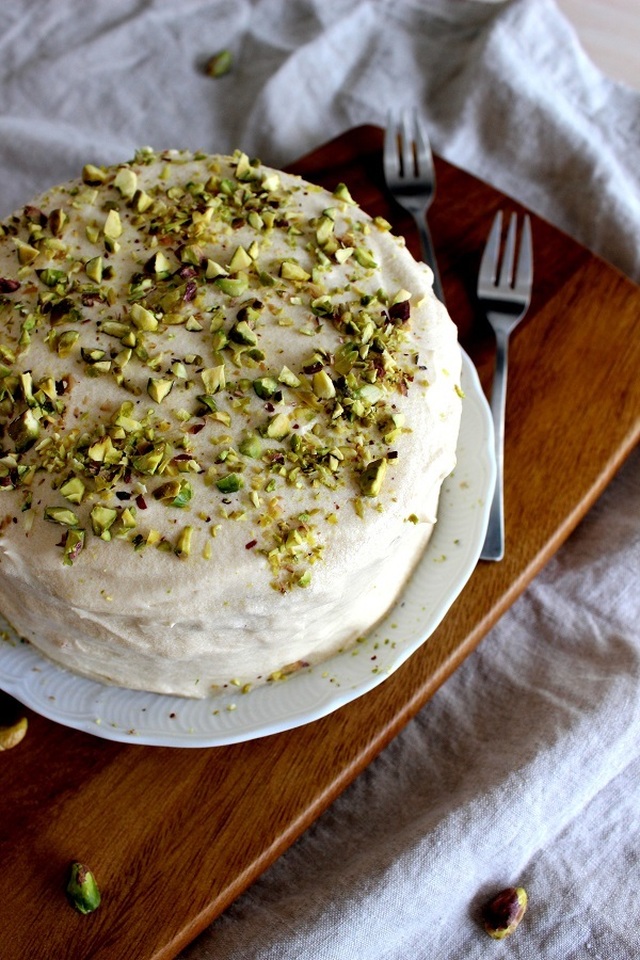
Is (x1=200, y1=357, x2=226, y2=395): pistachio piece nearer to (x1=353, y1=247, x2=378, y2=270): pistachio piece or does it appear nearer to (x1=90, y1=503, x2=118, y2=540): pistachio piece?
(x1=90, y1=503, x2=118, y2=540): pistachio piece

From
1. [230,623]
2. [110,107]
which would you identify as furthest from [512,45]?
[230,623]

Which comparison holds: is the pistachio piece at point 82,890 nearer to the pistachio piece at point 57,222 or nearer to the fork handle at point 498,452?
the fork handle at point 498,452

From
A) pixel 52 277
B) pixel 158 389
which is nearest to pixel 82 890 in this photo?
pixel 158 389

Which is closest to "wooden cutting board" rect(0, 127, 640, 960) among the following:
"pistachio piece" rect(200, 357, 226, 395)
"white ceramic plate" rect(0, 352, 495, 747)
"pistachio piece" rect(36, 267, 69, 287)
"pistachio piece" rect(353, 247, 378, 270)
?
"white ceramic plate" rect(0, 352, 495, 747)

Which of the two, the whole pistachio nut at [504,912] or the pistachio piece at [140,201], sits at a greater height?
the pistachio piece at [140,201]

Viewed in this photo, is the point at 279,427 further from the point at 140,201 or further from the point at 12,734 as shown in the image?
the point at 12,734

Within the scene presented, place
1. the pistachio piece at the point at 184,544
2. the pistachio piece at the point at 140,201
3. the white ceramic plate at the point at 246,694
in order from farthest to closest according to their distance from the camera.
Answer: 1. the pistachio piece at the point at 140,201
2. the white ceramic plate at the point at 246,694
3. the pistachio piece at the point at 184,544

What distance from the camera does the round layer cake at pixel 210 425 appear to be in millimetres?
1546

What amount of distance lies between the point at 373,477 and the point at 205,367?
1.14 ft

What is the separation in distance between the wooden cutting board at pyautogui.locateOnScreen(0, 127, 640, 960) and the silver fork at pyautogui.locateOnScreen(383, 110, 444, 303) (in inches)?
19.4

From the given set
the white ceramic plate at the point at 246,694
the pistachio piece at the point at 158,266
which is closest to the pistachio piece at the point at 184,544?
the white ceramic plate at the point at 246,694

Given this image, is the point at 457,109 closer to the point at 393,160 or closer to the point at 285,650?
the point at 393,160

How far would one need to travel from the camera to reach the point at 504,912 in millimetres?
1808

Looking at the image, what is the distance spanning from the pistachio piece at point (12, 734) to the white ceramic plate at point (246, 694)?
11 centimetres
